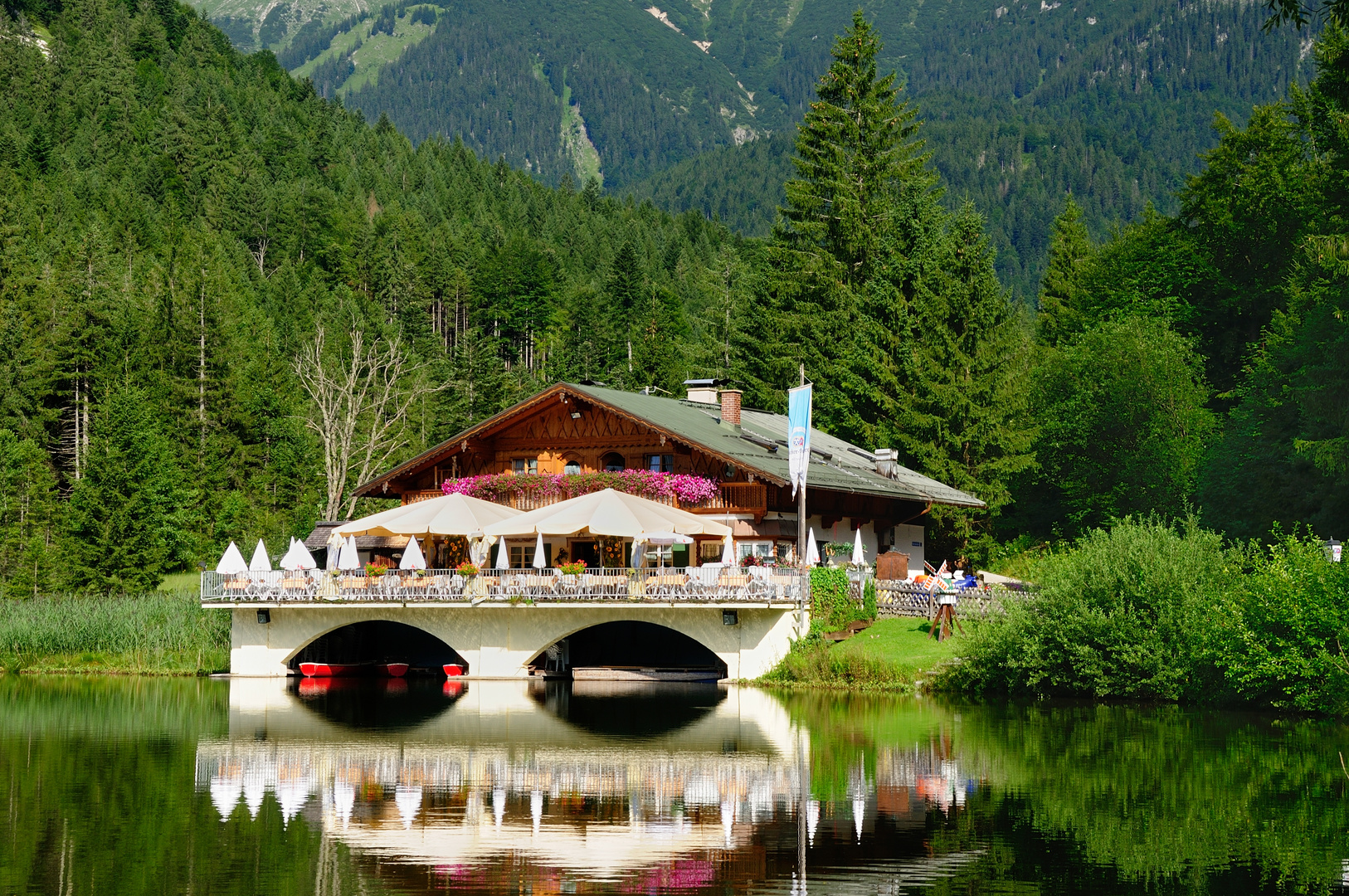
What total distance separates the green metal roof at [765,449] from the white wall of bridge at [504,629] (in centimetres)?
546

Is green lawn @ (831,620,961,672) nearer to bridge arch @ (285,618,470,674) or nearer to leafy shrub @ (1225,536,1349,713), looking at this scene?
leafy shrub @ (1225,536,1349,713)

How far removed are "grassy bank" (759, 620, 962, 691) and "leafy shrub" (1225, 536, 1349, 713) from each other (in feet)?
23.8

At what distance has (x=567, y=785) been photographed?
80.7 ft

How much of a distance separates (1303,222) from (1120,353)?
39.8 feet

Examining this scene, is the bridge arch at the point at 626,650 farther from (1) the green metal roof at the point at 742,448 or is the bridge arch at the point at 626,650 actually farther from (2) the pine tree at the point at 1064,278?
(2) the pine tree at the point at 1064,278

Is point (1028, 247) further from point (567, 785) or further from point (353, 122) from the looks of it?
point (567, 785)

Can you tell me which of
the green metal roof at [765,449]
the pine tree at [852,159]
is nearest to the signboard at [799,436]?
the green metal roof at [765,449]

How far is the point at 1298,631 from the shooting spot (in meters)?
31.2

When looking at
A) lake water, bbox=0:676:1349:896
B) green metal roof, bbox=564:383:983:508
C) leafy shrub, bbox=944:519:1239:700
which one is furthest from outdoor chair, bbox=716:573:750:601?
leafy shrub, bbox=944:519:1239:700

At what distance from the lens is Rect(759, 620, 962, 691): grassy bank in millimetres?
37375

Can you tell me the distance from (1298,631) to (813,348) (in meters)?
38.2

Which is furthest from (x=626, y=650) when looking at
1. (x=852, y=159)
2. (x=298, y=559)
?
(x=852, y=159)

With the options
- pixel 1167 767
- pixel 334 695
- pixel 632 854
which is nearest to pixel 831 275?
pixel 334 695

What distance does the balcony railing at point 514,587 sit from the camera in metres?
39.1
